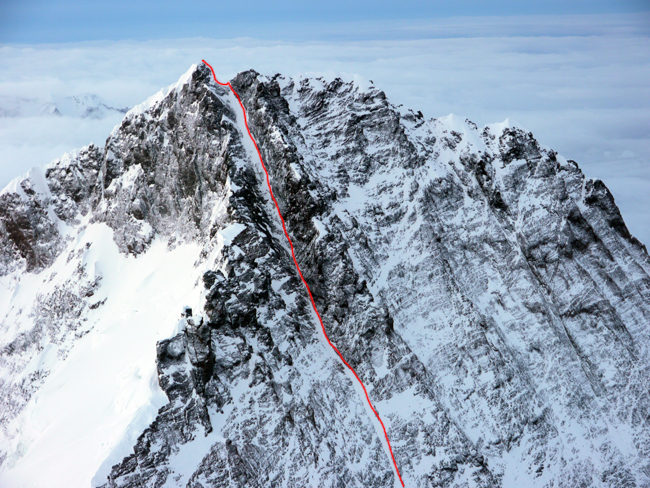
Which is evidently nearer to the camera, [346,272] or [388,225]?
[346,272]

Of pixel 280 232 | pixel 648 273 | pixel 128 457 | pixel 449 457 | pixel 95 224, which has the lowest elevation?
pixel 449 457

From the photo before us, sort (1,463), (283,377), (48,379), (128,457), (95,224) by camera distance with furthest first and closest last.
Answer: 1. (95,224)
2. (48,379)
3. (1,463)
4. (283,377)
5. (128,457)

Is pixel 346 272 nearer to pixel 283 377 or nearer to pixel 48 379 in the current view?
pixel 283 377

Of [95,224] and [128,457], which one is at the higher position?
[95,224]

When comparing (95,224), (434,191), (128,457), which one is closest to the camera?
(128,457)

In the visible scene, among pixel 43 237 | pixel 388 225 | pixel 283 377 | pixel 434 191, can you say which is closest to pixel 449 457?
pixel 283 377

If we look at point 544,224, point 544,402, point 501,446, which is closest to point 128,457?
point 501,446

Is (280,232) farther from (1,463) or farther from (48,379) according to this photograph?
(1,463)
